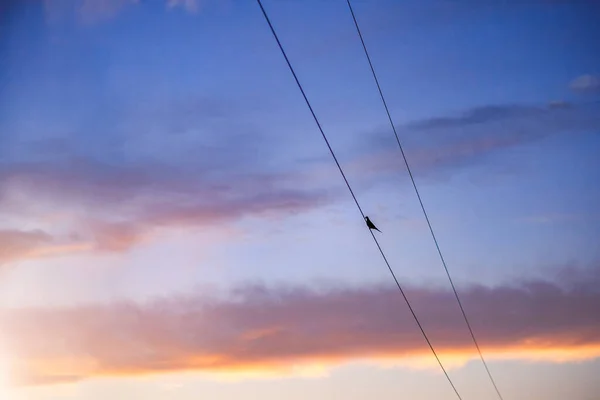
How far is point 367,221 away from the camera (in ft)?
88.7
